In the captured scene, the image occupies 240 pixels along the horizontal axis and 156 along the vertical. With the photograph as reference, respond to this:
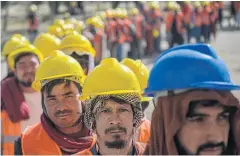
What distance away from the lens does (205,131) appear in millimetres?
2846

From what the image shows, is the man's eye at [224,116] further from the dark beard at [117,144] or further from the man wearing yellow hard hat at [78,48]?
the man wearing yellow hard hat at [78,48]

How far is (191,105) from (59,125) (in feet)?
7.02

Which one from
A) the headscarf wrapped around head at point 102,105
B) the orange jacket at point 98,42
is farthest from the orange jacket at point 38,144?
the orange jacket at point 98,42

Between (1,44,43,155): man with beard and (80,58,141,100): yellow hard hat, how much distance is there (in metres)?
2.57

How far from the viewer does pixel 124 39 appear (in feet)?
70.4

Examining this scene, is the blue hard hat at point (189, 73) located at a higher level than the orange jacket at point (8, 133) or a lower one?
higher

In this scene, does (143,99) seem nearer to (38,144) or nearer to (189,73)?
(38,144)

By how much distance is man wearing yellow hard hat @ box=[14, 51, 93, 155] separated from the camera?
486 cm

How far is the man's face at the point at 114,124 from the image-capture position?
3809 millimetres

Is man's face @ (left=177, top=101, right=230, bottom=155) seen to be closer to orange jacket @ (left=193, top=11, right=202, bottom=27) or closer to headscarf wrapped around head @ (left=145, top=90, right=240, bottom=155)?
headscarf wrapped around head @ (left=145, top=90, right=240, bottom=155)

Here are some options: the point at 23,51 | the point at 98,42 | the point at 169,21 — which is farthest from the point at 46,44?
the point at 169,21

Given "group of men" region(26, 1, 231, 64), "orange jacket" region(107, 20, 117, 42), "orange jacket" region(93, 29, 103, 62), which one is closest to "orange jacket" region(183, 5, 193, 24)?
"group of men" region(26, 1, 231, 64)

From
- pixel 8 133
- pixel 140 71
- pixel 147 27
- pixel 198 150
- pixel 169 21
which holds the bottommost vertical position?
pixel 8 133

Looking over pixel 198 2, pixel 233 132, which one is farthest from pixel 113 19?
pixel 233 132
